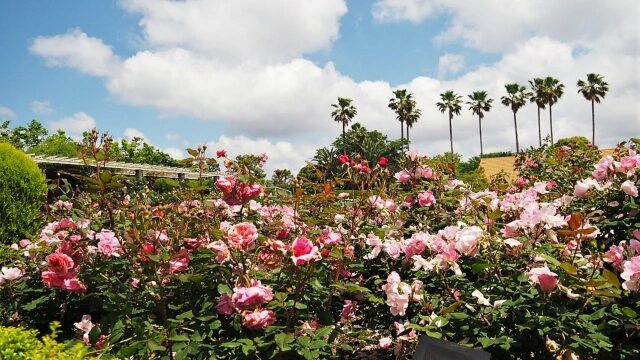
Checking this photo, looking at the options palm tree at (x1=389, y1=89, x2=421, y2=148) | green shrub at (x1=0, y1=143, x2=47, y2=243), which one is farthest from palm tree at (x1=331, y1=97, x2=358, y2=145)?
green shrub at (x1=0, y1=143, x2=47, y2=243)

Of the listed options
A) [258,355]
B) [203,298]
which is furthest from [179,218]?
[258,355]

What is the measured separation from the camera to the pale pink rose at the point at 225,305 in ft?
7.19

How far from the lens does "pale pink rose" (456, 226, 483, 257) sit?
2174 millimetres

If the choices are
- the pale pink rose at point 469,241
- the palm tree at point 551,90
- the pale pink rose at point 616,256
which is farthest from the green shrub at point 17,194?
the palm tree at point 551,90

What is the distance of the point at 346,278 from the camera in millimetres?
2902

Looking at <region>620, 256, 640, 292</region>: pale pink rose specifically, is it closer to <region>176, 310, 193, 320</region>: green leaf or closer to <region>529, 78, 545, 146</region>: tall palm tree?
<region>176, 310, 193, 320</region>: green leaf

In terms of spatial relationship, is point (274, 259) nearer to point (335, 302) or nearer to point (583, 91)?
point (335, 302)

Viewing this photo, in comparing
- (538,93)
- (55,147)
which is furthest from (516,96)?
(55,147)

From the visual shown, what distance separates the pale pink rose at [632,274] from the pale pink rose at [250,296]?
1456mm

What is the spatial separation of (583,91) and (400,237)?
54177mm

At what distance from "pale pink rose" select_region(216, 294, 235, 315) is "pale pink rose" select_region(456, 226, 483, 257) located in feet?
3.35

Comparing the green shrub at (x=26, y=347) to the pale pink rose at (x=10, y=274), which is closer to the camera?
the green shrub at (x=26, y=347)

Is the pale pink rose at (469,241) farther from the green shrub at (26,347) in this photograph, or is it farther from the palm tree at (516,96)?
the palm tree at (516,96)

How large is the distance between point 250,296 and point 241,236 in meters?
0.29
